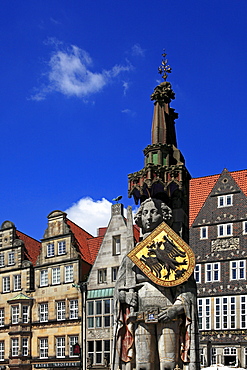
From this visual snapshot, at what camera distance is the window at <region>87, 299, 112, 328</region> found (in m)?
31.0

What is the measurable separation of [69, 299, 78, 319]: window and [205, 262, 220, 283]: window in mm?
7825

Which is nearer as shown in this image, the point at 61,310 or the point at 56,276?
the point at 61,310

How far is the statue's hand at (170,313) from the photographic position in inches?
491

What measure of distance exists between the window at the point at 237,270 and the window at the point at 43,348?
11.4 meters

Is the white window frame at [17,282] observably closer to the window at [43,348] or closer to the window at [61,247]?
the window at [61,247]

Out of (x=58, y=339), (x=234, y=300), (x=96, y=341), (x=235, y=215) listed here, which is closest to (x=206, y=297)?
(x=234, y=300)

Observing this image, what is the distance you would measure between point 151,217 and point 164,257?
0.95m

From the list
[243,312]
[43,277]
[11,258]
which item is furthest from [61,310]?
[243,312]

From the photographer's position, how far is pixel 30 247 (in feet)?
123

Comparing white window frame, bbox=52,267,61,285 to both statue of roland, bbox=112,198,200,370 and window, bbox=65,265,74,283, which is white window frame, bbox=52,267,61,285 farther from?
statue of roland, bbox=112,198,200,370

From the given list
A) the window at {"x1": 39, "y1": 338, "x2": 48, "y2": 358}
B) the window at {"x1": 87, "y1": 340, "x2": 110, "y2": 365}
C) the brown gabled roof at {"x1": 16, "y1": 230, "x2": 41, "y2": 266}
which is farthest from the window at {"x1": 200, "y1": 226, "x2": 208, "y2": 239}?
the brown gabled roof at {"x1": 16, "y1": 230, "x2": 41, "y2": 266}

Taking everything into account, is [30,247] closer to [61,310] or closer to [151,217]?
[61,310]

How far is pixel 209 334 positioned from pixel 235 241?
14.4ft

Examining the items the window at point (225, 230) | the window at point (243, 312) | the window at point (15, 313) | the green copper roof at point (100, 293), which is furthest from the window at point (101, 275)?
the window at point (243, 312)
